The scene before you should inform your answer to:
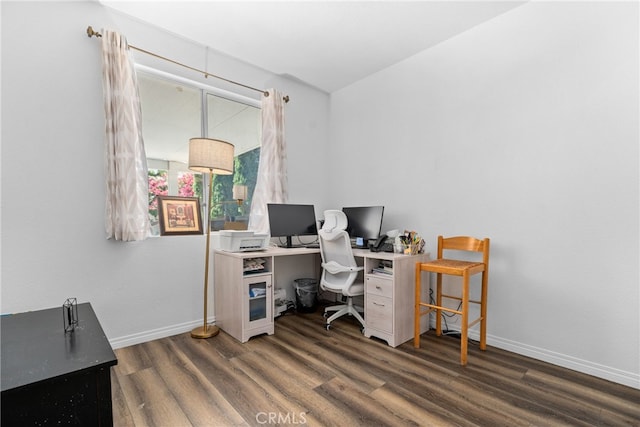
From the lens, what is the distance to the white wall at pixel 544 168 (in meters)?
1.89

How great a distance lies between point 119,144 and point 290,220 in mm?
1665

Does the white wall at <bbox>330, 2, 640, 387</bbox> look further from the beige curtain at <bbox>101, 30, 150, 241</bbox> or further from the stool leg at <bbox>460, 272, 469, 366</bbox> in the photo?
the beige curtain at <bbox>101, 30, 150, 241</bbox>

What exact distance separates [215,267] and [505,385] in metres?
2.45

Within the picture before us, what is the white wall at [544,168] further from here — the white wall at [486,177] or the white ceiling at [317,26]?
the white ceiling at [317,26]

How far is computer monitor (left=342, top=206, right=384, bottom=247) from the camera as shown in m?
3.01

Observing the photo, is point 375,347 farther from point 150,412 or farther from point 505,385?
point 150,412

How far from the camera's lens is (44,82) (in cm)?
210

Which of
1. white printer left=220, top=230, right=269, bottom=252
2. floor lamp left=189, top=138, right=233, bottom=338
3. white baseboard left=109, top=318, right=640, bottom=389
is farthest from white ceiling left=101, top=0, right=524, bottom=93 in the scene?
white baseboard left=109, top=318, right=640, bottom=389

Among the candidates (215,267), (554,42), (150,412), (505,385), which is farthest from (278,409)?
(554,42)

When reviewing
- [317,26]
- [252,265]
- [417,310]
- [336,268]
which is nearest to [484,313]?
[417,310]

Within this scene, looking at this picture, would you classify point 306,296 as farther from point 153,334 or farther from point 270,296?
point 153,334

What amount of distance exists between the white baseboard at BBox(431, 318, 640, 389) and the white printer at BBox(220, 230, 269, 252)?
2039 millimetres
